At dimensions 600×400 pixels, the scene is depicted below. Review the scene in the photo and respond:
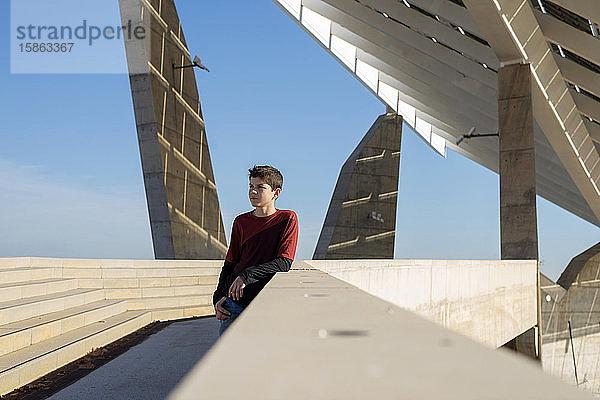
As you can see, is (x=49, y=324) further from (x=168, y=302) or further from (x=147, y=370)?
(x=168, y=302)

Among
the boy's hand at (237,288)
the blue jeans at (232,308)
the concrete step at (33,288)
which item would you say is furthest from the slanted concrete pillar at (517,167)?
the boy's hand at (237,288)

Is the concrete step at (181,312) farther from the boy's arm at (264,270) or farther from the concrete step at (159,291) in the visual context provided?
the boy's arm at (264,270)

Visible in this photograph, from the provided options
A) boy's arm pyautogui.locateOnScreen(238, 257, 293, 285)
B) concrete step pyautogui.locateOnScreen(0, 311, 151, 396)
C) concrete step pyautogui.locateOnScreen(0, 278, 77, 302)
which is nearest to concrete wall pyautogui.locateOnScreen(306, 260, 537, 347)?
boy's arm pyautogui.locateOnScreen(238, 257, 293, 285)

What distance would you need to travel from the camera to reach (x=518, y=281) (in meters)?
11.6

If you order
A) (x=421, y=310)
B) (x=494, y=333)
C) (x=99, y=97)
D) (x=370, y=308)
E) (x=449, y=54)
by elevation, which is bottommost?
(x=494, y=333)

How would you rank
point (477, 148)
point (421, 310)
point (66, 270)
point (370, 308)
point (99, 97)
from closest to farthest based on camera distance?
1. point (370, 308)
2. point (421, 310)
3. point (66, 270)
4. point (477, 148)
5. point (99, 97)

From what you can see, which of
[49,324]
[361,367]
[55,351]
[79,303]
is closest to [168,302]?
[79,303]

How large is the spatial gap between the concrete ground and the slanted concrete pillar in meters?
7.59

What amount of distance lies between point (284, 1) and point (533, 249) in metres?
10.3

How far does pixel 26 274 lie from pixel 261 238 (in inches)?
214

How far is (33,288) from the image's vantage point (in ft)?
24.8

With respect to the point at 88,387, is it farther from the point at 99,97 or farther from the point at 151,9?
the point at 99,97

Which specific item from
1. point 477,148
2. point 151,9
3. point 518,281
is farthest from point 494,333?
point 477,148

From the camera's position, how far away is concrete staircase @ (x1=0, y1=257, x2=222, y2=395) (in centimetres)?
584
